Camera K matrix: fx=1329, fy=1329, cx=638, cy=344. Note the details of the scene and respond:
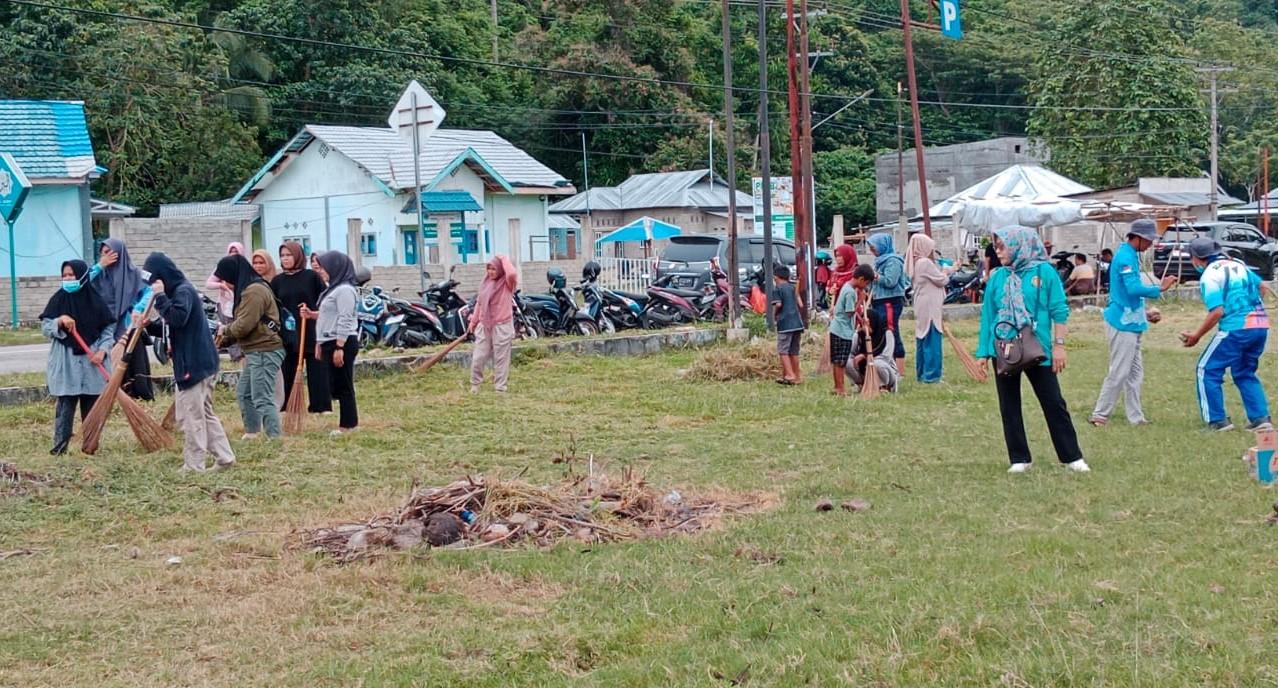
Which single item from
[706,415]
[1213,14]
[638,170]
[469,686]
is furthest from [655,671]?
[1213,14]

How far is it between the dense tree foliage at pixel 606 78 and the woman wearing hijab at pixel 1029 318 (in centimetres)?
3033

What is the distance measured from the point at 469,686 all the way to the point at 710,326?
16981 millimetres

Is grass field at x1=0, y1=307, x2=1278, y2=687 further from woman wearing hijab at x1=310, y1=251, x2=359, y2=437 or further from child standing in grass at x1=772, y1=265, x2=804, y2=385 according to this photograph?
child standing in grass at x1=772, y1=265, x2=804, y2=385

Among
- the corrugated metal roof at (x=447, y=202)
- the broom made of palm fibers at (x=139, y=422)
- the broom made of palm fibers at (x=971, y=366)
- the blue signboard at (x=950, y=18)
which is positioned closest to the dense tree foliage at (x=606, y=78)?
the corrugated metal roof at (x=447, y=202)

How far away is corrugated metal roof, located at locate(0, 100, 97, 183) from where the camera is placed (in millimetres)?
25875

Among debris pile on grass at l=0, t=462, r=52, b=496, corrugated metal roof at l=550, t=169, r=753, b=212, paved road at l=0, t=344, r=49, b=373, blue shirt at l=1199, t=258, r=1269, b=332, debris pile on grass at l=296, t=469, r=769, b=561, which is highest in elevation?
corrugated metal roof at l=550, t=169, r=753, b=212

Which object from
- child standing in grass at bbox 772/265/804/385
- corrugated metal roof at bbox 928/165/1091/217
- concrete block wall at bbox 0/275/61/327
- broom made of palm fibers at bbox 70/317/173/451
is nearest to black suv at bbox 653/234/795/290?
corrugated metal roof at bbox 928/165/1091/217

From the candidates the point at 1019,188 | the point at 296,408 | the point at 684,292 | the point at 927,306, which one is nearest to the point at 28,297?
the point at 684,292

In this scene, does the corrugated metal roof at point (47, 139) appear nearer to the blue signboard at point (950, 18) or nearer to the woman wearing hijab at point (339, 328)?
the blue signboard at point (950, 18)

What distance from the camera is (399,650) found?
5113 millimetres

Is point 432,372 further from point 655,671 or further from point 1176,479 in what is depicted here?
point 655,671

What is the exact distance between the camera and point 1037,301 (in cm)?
842

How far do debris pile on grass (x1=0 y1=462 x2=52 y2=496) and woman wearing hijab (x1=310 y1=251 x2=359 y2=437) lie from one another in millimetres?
2687

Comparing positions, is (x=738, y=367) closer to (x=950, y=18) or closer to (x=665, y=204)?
(x=950, y=18)
